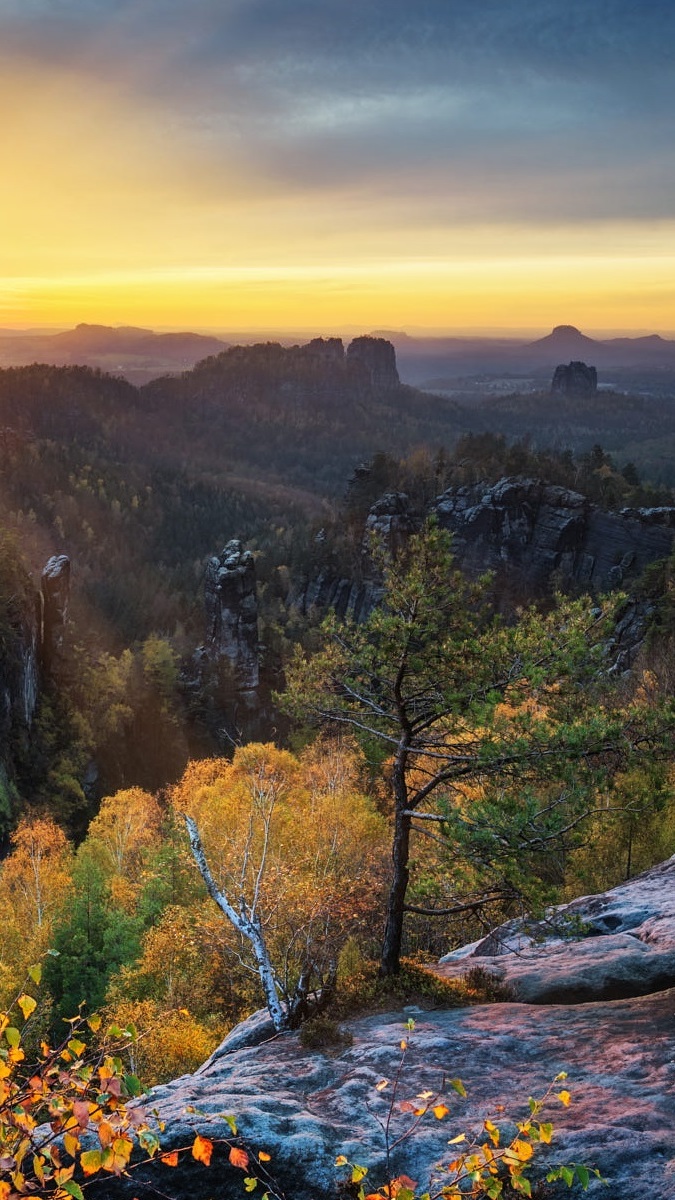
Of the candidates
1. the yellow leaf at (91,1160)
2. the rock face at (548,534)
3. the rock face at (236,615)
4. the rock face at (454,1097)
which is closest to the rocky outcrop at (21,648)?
the rock face at (236,615)

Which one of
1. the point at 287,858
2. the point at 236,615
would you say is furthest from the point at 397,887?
the point at 236,615

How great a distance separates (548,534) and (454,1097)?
300ft

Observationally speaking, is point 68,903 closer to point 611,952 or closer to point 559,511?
point 611,952

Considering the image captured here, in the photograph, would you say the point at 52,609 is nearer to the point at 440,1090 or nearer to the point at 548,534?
the point at 548,534

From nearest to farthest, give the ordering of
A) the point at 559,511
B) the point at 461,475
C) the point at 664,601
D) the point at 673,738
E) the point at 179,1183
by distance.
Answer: the point at 179,1183
the point at 673,738
the point at 664,601
the point at 559,511
the point at 461,475

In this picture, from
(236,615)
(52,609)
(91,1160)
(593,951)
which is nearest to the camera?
(91,1160)

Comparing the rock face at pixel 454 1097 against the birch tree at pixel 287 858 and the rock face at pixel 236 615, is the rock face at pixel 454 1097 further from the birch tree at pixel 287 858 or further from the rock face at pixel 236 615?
the rock face at pixel 236 615

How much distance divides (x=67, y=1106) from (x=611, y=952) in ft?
41.8

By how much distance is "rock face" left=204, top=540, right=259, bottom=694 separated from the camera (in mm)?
93625

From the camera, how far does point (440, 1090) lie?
9.80m

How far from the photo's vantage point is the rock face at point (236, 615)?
307ft

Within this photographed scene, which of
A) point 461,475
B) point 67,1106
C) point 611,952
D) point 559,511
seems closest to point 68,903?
point 611,952

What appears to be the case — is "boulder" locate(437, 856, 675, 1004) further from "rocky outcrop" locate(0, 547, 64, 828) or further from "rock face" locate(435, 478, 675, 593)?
"rock face" locate(435, 478, 675, 593)

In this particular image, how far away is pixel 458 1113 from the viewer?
9031 millimetres
